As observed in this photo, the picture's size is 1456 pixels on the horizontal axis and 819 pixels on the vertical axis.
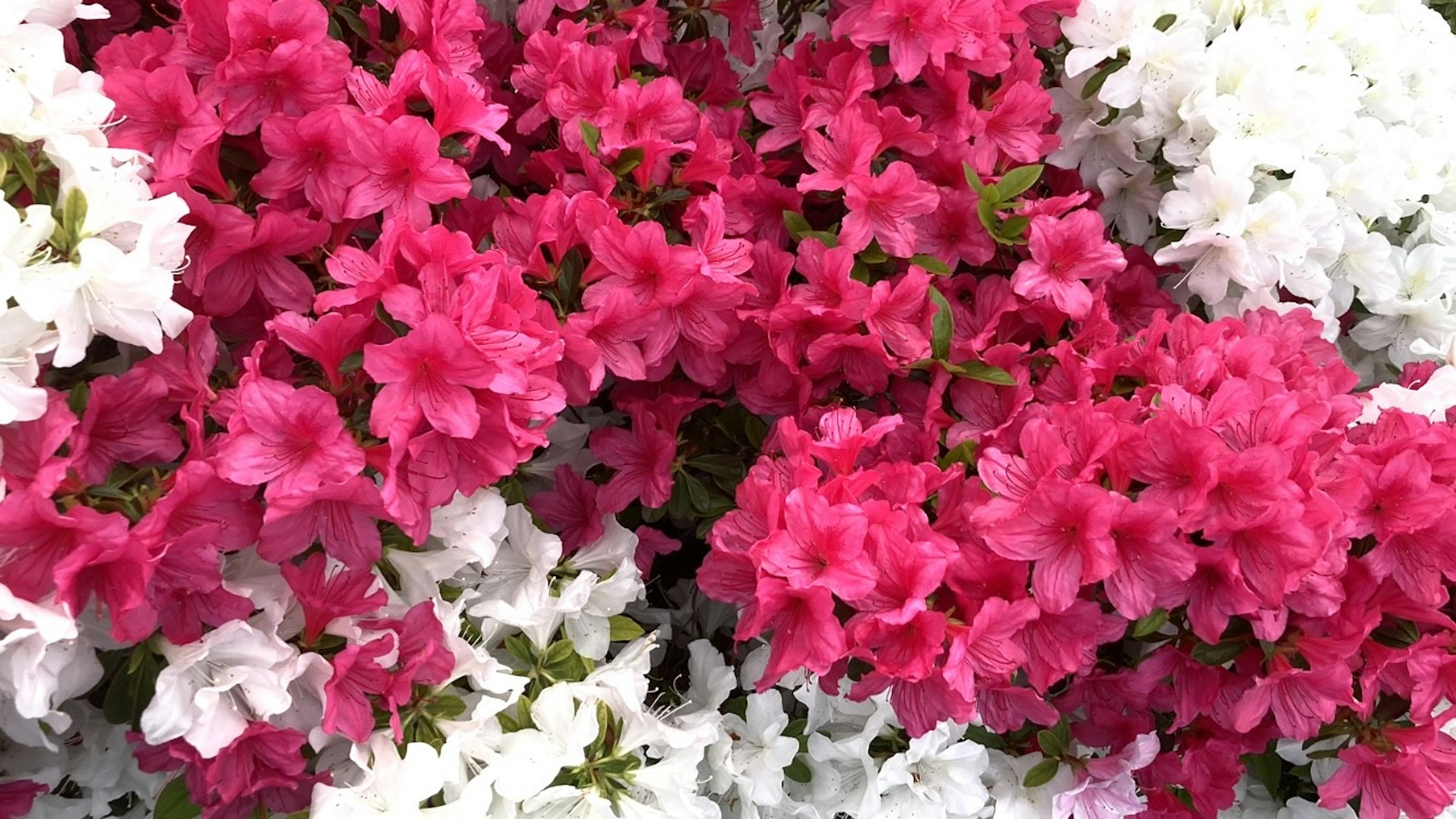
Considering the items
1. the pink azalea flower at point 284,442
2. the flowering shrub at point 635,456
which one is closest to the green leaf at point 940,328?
the flowering shrub at point 635,456

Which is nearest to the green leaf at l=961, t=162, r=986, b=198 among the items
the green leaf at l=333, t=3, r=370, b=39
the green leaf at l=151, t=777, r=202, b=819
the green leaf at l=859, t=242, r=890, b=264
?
the green leaf at l=859, t=242, r=890, b=264

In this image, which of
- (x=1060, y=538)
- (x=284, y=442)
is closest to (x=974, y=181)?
(x=1060, y=538)

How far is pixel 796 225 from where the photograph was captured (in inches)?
47.1

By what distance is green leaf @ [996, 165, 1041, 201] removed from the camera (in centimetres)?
120

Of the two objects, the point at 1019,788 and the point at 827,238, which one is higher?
the point at 827,238

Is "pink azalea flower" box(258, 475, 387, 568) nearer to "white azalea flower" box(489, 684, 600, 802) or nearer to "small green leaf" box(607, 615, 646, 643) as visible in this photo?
"white azalea flower" box(489, 684, 600, 802)

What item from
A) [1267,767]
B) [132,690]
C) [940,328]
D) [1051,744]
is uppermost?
[940,328]

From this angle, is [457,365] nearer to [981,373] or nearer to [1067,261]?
[981,373]

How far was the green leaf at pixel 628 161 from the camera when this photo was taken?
1.11 metres

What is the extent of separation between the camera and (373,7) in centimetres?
117

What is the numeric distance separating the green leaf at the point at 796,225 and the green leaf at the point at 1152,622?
51cm

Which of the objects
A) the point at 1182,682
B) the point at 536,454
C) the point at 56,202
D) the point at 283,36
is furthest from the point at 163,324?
the point at 1182,682

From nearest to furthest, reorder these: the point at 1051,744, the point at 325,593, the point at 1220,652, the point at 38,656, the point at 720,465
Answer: the point at 38,656 < the point at 325,593 < the point at 1220,652 < the point at 1051,744 < the point at 720,465

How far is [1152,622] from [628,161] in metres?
0.67
